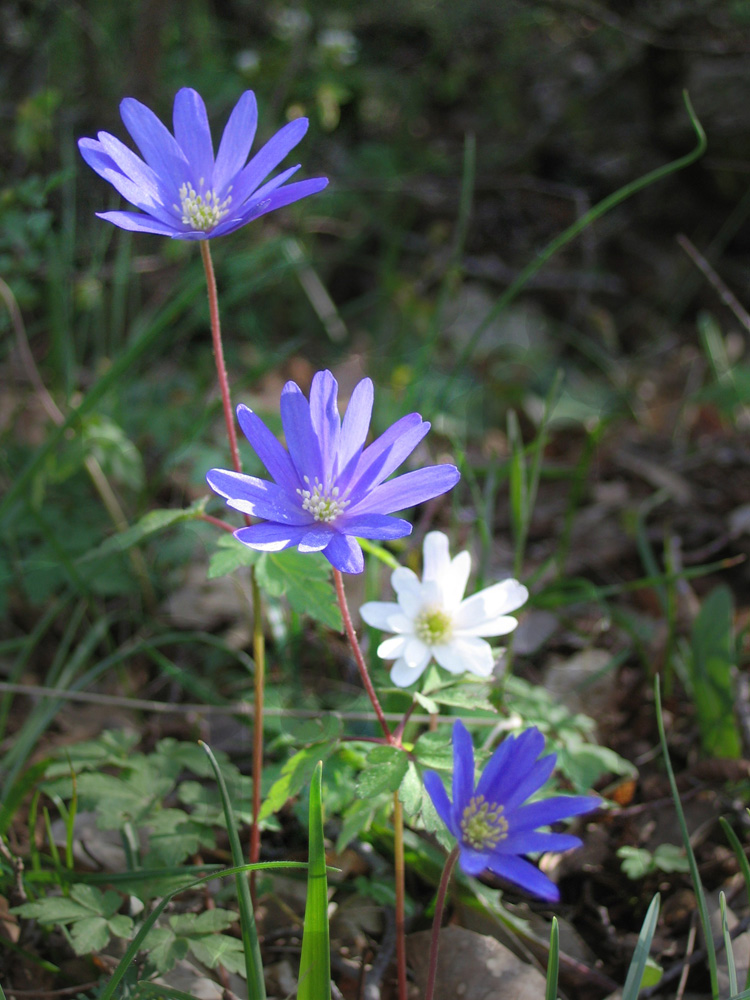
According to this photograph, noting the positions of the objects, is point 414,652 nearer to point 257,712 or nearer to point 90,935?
point 257,712

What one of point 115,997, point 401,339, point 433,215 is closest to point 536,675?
point 115,997

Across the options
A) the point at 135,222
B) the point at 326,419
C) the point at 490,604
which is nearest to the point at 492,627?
the point at 490,604

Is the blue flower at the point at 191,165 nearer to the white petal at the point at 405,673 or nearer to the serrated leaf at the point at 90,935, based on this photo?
the white petal at the point at 405,673

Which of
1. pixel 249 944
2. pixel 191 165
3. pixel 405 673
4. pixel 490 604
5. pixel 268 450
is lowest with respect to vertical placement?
pixel 249 944

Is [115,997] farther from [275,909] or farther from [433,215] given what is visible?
[433,215]

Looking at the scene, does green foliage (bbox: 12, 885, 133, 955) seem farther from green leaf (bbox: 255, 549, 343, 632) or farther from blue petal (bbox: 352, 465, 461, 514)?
blue petal (bbox: 352, 465, 461, 514)

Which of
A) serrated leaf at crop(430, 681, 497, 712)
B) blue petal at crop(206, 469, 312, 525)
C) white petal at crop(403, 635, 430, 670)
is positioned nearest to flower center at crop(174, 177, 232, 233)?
blue petal at crop(206, 469, 312, 525)
